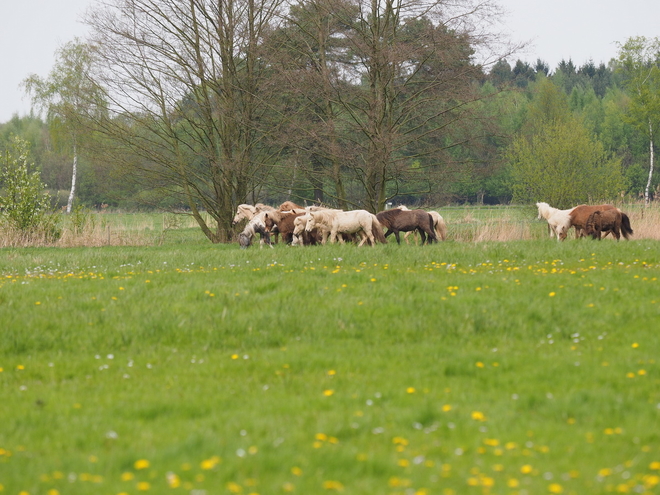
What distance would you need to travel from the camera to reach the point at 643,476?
4746 millimetres

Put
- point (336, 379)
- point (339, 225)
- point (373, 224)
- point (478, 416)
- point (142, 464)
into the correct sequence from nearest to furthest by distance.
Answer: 1. point (142, 464)
2. point (478, 416)
3. point (336, 379)
4. point (339, 225)
5. point (373, 224)

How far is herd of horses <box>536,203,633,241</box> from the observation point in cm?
2266

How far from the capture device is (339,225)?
22.5 m

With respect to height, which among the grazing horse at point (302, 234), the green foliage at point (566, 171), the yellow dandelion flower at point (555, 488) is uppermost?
the green foliage at point (566, 171)

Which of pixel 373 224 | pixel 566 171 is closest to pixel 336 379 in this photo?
pixel 373 224

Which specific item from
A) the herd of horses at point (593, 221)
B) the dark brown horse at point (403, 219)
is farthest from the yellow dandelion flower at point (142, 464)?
the herd of horses at point (593, 221)

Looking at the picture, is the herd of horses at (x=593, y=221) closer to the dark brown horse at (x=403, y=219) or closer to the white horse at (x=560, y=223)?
the white horse at (x=560, y=223)

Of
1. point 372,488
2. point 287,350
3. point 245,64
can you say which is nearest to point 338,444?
point 372,488

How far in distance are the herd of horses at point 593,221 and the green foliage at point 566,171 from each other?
37.7 ft

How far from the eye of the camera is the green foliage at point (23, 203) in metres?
28.6

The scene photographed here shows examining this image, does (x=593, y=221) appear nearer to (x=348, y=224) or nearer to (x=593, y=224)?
(x=593, y=224)

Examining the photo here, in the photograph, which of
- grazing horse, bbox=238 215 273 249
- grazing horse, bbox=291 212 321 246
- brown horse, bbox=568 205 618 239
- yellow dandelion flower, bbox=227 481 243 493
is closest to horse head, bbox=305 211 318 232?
grazing horse, bbox=291 212 321 246

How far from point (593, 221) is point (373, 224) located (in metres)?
7.40

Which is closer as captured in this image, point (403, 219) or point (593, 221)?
point (593, 221)
